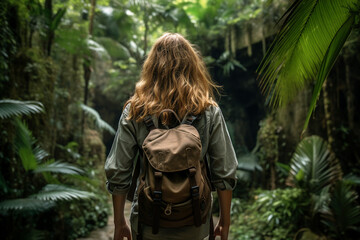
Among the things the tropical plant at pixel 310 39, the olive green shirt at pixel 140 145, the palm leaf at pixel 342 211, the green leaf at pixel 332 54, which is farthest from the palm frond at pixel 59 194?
the palm leaf at pixel 342 211

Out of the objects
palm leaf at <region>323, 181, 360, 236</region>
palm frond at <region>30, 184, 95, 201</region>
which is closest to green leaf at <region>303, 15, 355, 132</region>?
palm frond at <region>30, 184, 95, 201</region>

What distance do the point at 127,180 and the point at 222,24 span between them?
26.5 ft

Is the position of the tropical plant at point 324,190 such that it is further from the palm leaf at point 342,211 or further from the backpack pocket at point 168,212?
the backpack pocket at point 168,212

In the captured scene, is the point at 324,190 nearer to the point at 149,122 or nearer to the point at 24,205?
the point at 149,122

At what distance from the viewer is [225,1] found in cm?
907

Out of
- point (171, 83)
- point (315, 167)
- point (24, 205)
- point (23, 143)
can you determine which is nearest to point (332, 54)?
point (171, 83)

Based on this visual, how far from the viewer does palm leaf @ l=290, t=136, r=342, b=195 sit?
4832 millimetres

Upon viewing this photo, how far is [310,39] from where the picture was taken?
1573 millimetres

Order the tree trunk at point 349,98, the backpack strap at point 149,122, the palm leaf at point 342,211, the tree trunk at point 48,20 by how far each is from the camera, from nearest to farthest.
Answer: the backpack strap at point 149,122, the palm leaf at point 342,211, the tree trunk at point 48,20, the tree trunk at point 349,98

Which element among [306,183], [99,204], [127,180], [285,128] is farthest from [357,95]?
[99,204]

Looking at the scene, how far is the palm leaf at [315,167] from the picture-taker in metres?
4.83

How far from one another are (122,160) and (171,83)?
1.79 ft

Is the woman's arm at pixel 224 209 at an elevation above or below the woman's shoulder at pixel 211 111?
below

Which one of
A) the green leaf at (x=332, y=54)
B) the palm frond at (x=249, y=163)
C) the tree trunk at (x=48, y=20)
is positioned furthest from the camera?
the palm frond at (x=249, y=163)
